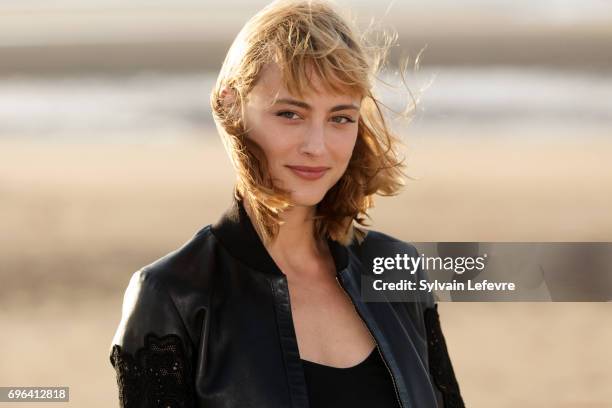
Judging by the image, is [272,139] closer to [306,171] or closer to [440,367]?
[306,171]

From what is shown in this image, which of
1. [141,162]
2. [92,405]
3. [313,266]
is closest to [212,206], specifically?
[141,162]

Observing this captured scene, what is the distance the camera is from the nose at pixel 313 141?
0.95m

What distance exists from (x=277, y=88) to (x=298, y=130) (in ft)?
0.17

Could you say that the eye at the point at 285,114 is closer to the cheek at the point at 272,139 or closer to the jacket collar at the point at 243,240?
the cheek at the point at 272,139

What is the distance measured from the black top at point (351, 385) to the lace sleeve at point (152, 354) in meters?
0.13

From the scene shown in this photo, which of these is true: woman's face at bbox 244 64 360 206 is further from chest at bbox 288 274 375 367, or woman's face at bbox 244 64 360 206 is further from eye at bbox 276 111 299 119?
chest at bbox 288 274 375 367

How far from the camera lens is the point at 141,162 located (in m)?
3.20

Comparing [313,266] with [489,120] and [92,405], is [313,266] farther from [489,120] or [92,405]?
[489,120]

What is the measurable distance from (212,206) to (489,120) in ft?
3.69

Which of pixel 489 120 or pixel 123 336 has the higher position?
pixel 489 120

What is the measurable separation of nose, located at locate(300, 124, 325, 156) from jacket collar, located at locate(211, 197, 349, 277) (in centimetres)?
11

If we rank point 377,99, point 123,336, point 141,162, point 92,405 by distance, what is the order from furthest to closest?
point 141,162
point 92,405
point 377,99
point 123,336

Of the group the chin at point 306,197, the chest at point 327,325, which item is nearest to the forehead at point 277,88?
the chin at point 306,197

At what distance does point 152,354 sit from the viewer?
2.98 ft
